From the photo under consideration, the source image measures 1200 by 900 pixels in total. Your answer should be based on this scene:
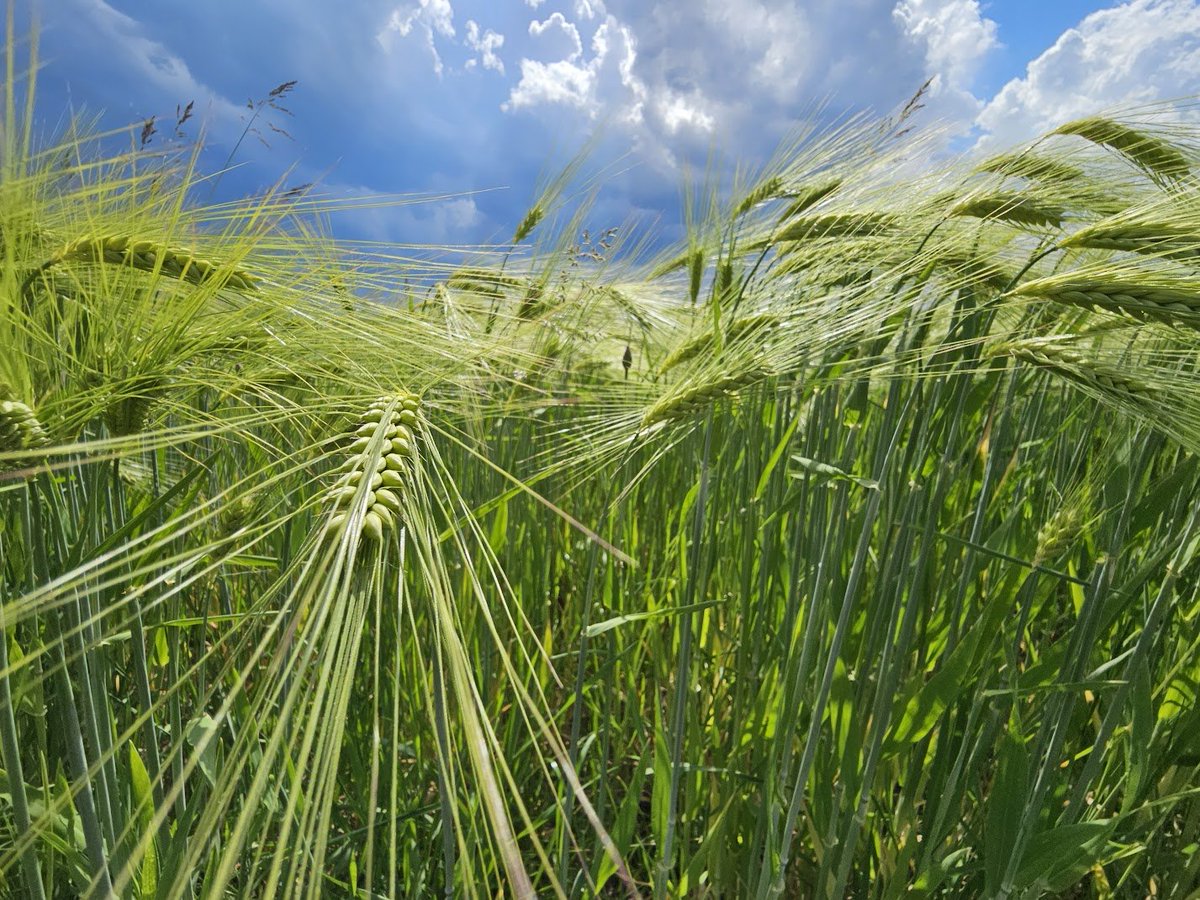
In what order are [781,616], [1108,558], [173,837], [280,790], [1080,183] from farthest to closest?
[781,616]
[1080,183]
[280,790]
[1108,558]
[173,837]

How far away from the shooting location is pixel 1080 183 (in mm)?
1185

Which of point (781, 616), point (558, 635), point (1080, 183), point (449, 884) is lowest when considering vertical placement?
point (558, 635)

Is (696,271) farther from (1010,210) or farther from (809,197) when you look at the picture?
(1010,210)

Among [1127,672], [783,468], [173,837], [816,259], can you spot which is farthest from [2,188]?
[1127,672]

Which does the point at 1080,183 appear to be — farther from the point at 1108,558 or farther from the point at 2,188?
the point at 2,188

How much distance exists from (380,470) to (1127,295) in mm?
808

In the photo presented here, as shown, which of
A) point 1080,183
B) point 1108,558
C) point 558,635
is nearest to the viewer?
point 1108,558

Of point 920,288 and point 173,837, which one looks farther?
point 920,288

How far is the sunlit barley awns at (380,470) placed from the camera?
1.64ft

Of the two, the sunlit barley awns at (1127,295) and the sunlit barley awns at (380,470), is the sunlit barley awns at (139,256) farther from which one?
the sunlit barley awns at (1127,295)

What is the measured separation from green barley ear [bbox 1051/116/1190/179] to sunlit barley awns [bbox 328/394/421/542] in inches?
47.3

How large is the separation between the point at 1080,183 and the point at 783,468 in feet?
2.14

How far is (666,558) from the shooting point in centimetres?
118

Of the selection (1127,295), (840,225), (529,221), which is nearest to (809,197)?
(840,225)
